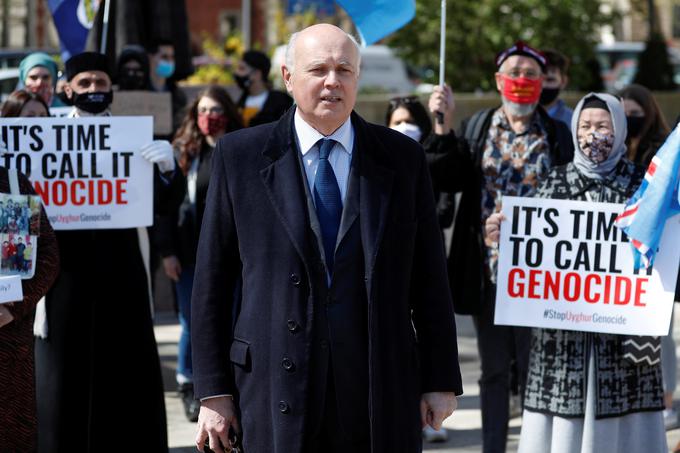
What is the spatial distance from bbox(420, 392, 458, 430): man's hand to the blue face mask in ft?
23.3

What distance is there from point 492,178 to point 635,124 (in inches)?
63.0

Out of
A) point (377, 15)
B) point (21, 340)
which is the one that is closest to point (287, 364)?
point (21, 340)

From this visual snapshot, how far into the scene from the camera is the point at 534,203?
5.79 meters

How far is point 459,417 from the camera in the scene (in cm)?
773

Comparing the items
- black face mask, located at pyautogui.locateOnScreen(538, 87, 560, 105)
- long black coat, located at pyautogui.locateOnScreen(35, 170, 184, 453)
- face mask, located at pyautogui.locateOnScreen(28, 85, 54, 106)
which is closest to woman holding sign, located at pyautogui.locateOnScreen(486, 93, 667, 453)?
long black coat, located at pyautogui.locateOnScreen(35, 170, 184, 453)

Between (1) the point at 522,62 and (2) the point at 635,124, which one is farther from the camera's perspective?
(2) the point at 635,124

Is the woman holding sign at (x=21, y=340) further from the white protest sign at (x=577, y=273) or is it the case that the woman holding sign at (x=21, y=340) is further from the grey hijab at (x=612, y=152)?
the grey hijab at (x=612, y=152)

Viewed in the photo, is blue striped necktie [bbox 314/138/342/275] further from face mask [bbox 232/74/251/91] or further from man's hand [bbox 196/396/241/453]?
face mask [bbox 232/74/251/91]

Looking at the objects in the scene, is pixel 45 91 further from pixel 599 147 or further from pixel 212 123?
pixel 599 147

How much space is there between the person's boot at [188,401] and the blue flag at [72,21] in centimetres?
230

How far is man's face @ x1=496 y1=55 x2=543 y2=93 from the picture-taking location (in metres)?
6.52

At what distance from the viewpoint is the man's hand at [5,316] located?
16.5ft

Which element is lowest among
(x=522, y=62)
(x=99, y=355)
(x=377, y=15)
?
(x=99, y=355)

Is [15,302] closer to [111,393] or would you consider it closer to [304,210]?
[111,393]
